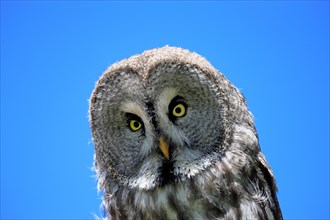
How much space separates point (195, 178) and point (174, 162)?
0.18 meters

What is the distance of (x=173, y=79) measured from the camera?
4121 millimetres

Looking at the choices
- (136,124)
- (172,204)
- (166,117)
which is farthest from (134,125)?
(172,204)

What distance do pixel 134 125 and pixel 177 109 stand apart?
0.36 metres

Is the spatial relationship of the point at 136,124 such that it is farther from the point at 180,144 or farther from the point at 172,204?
the point at 172,204

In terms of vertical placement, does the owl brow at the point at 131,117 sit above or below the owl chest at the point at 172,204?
above

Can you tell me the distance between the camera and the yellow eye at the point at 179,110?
409 cm

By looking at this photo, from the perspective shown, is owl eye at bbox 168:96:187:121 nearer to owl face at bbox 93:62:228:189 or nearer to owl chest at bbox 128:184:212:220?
owl face at bbox 93:62:228:189

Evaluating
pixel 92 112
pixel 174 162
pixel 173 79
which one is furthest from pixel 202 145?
pixel 92 112

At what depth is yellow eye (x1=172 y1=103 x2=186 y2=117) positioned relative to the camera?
4.09 m

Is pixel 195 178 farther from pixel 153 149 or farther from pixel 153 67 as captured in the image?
pixel 153 67

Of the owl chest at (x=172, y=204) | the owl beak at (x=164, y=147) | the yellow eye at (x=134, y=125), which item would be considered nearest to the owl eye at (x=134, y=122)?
the yellow eye at (x=134, y=125)

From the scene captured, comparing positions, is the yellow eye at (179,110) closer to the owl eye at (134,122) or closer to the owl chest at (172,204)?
the owl eye at (134,122)

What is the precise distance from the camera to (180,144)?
13.4ft

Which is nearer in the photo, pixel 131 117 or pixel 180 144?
pixel 180 144
